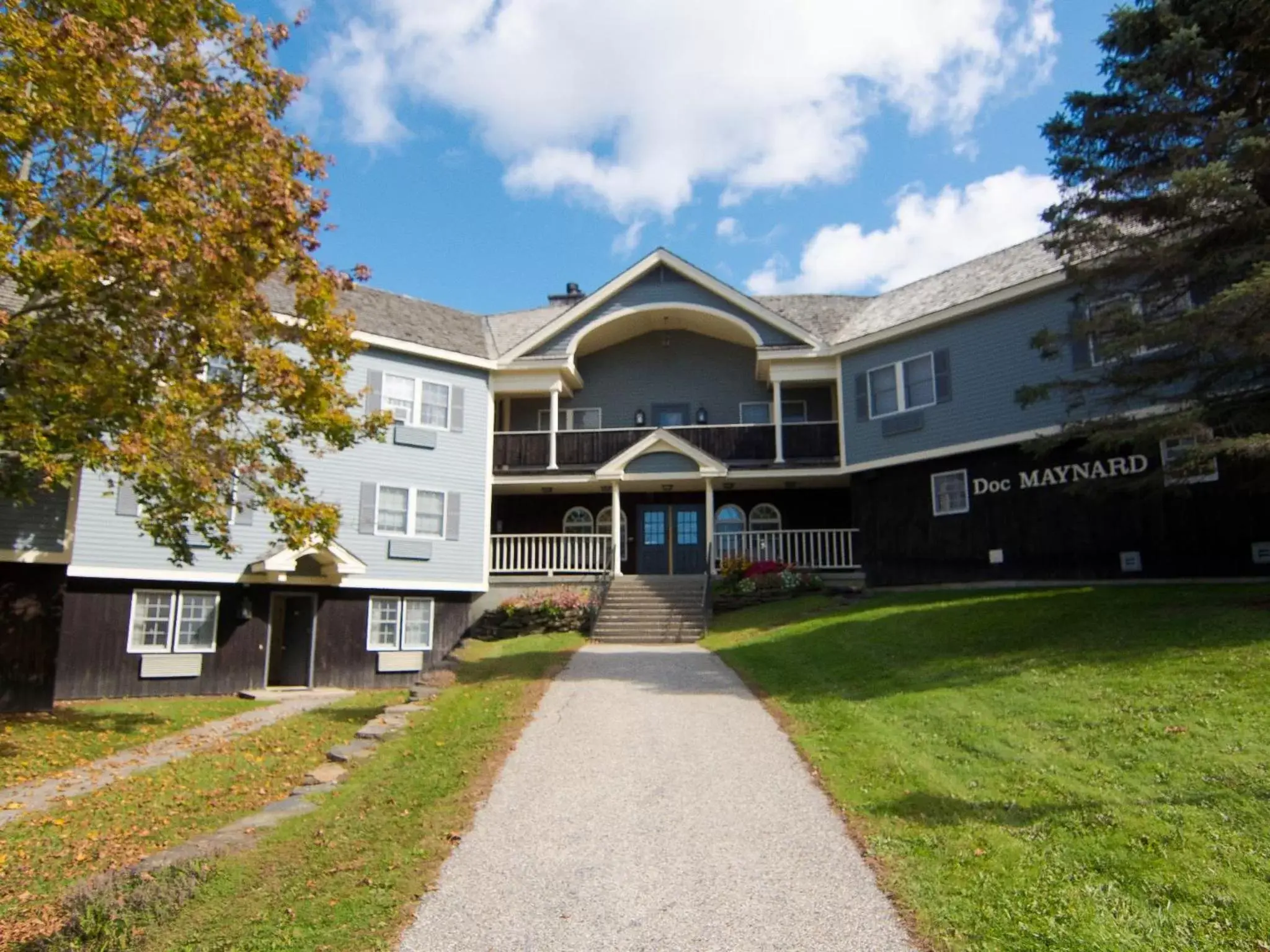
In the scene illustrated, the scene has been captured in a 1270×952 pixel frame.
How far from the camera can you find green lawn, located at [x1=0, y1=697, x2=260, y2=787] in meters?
11.2

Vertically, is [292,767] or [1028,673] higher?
[1028,673]

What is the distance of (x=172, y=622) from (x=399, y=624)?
15.3 ft

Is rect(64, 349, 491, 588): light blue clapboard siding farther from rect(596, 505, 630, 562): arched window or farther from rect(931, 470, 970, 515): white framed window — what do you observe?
rect(931, 470, 970, 515): white framed window

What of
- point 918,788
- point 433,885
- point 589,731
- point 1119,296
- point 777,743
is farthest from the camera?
point 1119,296

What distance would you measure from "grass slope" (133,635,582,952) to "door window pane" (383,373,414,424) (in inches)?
447

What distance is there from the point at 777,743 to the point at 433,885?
453cm

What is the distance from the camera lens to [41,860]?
24.3 ft

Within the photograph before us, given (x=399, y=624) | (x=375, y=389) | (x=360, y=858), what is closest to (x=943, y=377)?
(x=375, y=389)

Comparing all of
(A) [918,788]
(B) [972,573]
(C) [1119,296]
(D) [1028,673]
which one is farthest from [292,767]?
(C) [1119,296]

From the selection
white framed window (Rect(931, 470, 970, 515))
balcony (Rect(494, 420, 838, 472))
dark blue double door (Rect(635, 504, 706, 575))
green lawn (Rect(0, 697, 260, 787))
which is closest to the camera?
green lawn (Rect(0, 697, 260, 787))

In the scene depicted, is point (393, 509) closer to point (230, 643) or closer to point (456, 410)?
point (456, 410)

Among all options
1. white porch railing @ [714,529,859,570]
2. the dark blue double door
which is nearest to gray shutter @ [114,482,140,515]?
the dark blue double door

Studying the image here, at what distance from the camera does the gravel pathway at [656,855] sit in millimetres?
5145

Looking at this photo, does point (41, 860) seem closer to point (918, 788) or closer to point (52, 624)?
point (918, 788)
